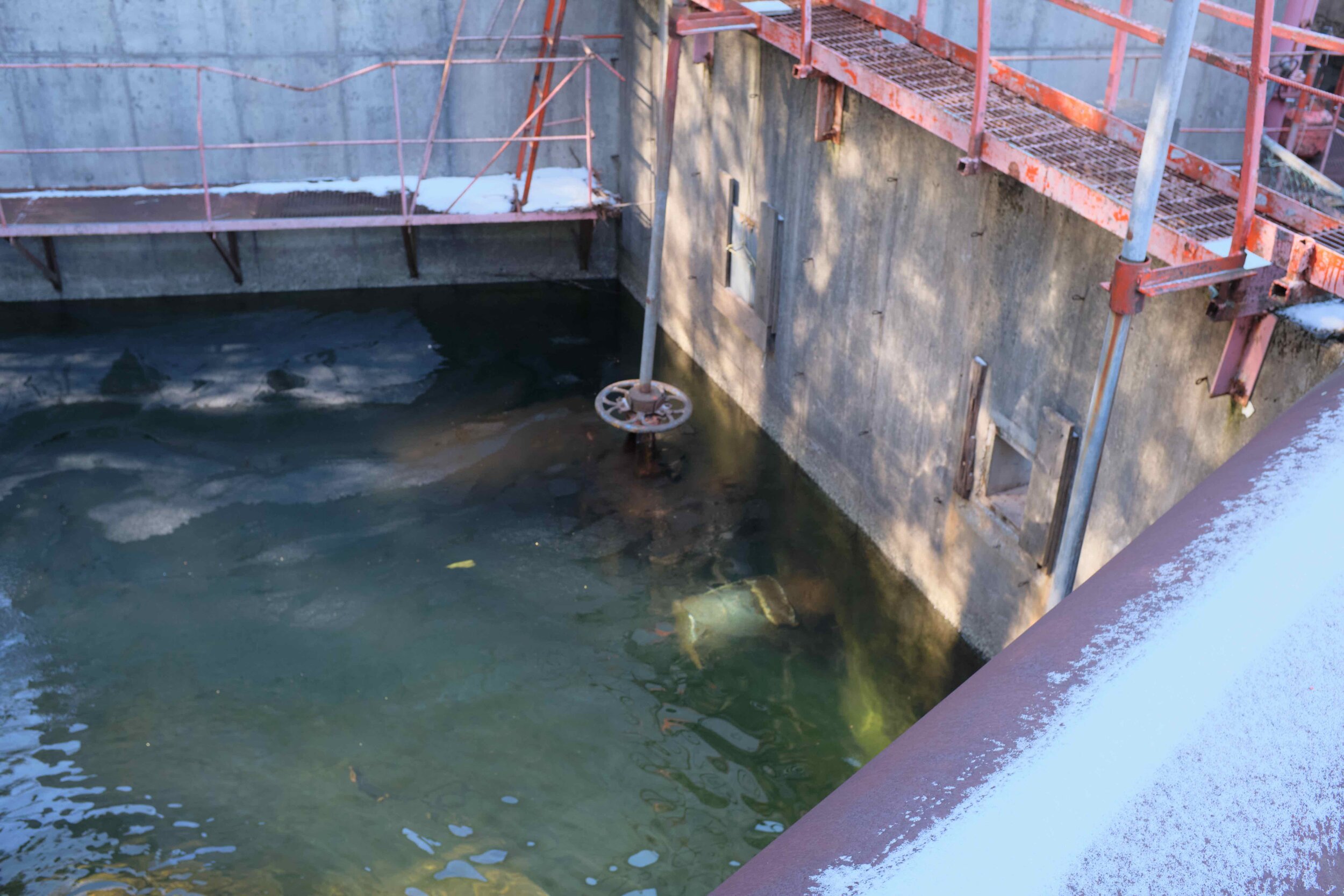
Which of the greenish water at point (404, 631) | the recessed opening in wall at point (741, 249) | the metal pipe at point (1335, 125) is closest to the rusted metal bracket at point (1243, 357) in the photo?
the greenish water at point (404, 631)

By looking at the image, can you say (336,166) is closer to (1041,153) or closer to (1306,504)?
(1041,153)

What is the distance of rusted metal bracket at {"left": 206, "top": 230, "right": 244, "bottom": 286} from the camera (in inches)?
518

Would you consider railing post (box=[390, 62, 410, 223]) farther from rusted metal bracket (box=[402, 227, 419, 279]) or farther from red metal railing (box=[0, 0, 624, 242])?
rusted metal bracket (box=[402, 227, 419, 279])

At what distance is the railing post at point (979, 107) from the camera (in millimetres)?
6406

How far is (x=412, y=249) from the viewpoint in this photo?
13.7m

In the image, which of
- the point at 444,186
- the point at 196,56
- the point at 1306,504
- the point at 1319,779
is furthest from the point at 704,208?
the point at 1319,779

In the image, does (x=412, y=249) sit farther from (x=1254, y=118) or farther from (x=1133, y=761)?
(x=1133, y=761)

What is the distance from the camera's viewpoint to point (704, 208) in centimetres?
1170

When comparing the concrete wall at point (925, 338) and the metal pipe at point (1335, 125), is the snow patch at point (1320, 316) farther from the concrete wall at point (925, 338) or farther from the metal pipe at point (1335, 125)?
the metal pipe at point (1335, 125)

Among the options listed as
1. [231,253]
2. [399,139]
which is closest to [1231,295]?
[399,139]

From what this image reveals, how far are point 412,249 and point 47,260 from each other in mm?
4247

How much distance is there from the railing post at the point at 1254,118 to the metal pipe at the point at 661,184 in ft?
17.1

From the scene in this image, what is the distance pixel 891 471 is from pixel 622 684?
2.90 meters

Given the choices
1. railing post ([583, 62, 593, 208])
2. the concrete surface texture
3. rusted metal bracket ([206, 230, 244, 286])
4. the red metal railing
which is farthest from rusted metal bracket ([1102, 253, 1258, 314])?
rusted metal bracket ([206, 230, 244, 286])
